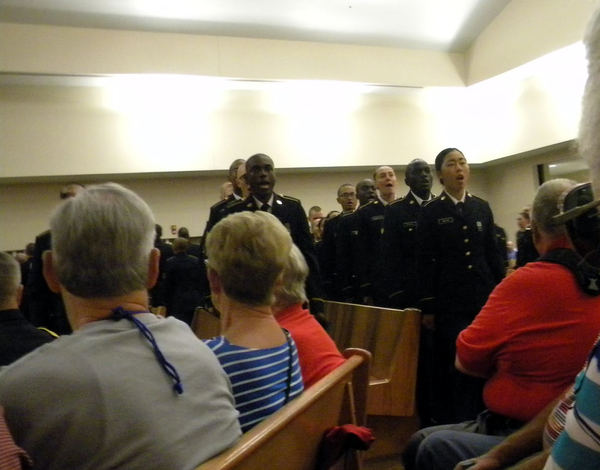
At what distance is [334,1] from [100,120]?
2991 mm

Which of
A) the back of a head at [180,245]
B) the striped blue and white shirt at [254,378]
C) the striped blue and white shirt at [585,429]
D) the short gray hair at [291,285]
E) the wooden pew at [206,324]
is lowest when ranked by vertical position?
the wooden pew at [206,324]

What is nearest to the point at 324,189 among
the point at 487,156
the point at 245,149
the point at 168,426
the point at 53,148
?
the point at 245,149

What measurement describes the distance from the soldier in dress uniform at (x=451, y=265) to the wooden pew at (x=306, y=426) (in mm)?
1731

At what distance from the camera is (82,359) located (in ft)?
2.97

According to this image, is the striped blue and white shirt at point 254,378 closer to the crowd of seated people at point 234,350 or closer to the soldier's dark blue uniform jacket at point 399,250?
the crowd of seated people at point 234,350

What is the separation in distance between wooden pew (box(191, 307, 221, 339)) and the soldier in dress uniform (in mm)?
1112

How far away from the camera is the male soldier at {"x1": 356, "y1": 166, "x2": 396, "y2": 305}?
4.27 metres

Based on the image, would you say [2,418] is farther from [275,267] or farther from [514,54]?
[514,54]

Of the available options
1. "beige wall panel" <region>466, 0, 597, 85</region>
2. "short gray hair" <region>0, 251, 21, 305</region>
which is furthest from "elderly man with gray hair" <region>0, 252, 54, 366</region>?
"beige wall panel" <region>466, 0, 597, 85</region>

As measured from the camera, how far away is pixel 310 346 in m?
1.66

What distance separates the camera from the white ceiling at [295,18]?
6.23 metres

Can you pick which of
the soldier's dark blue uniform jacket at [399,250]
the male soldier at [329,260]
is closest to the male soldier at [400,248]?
the soldier's dark blue uniform jacket at [399,250]

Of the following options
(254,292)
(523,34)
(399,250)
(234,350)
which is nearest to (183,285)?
(399,250)

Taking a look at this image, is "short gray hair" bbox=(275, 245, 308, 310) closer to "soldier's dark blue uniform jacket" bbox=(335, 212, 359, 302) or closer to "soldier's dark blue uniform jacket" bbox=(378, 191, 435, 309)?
"soldier's dark blue uniform jacket" bbox=(378, 191, 435, 309)
